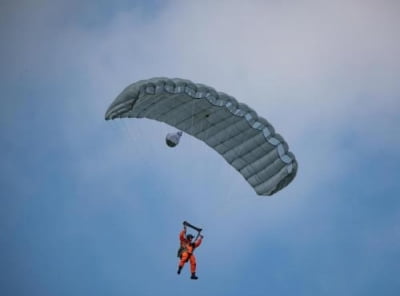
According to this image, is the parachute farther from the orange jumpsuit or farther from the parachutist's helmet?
the orange jumpsuit

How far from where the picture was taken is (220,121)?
109 ft

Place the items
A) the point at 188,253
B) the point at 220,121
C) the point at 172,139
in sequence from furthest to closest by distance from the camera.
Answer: the point at 172,139
the point at 220,121
the point at 188,253

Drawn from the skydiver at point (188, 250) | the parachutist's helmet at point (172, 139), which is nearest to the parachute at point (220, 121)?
the parachutist's helmet at point (172, 139)

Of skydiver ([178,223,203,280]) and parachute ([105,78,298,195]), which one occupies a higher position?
parachute ([105,78,298,195])

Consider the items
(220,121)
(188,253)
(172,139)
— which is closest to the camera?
(188,253)

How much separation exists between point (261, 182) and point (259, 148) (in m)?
1.21

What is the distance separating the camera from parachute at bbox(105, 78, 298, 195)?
31.7 m

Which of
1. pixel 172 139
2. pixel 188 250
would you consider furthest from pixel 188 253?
pixel 172 139

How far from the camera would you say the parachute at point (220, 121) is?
3166cm

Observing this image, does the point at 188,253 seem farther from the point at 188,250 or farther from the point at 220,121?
the point at 220,121

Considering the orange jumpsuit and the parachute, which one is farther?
the orange jumpsuit

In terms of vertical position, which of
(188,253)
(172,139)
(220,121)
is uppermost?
(220,121)

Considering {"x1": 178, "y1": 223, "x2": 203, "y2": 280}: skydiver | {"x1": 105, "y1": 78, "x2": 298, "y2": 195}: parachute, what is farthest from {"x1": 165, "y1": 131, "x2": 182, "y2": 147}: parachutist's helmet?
{"x1": 178, "y1": 223, "x2": 203, "y2": 280}: skydiver

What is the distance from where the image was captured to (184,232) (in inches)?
1278
